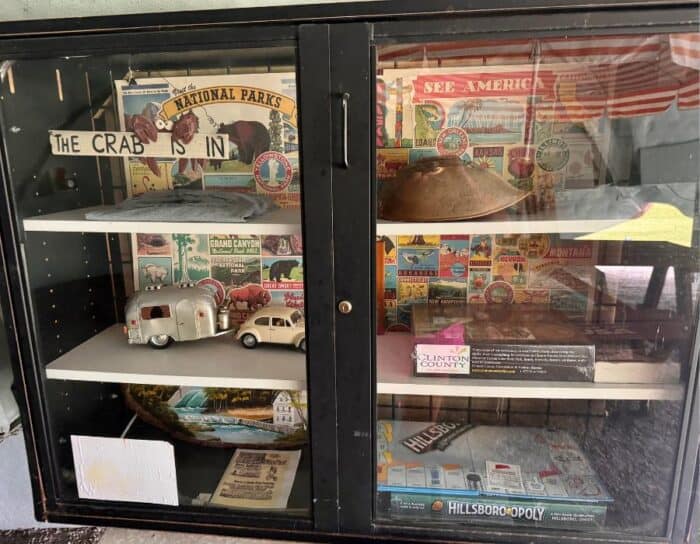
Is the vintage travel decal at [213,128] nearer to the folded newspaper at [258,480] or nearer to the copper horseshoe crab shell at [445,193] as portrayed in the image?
the copper horseshoe crab shell at [445,193]

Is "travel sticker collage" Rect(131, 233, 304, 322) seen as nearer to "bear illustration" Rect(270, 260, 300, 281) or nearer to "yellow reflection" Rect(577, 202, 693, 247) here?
"bear illustration" Rect(270, 260, 300, 281)

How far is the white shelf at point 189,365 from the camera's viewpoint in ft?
3.07

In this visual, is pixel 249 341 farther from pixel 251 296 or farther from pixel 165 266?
pixel 165 266

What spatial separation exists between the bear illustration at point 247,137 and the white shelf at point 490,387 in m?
0.43

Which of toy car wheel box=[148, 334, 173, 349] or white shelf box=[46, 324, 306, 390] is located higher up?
toy car wheel box=[148, 334, 173, 349]

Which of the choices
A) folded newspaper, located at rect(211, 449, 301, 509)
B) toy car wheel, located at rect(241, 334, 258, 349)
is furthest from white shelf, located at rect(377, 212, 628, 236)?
folded newspaper, located at rect(211, 449, 301, 509)

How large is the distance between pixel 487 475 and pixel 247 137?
31.3 inches

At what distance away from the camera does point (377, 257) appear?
2.72ft

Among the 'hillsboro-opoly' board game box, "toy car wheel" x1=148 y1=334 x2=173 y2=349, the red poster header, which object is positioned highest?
the red poster header

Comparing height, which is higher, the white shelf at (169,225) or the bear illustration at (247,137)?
the bear illustration at (247,137)

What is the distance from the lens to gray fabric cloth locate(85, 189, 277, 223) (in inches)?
36.0

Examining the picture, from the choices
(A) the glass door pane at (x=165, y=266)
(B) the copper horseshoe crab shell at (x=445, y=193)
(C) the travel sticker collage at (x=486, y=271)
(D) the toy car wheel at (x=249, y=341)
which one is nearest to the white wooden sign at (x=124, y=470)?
(A) the glass door pane at (x=165, y=266)

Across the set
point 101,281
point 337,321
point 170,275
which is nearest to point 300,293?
point 337,321

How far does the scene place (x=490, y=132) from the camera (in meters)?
0.93
